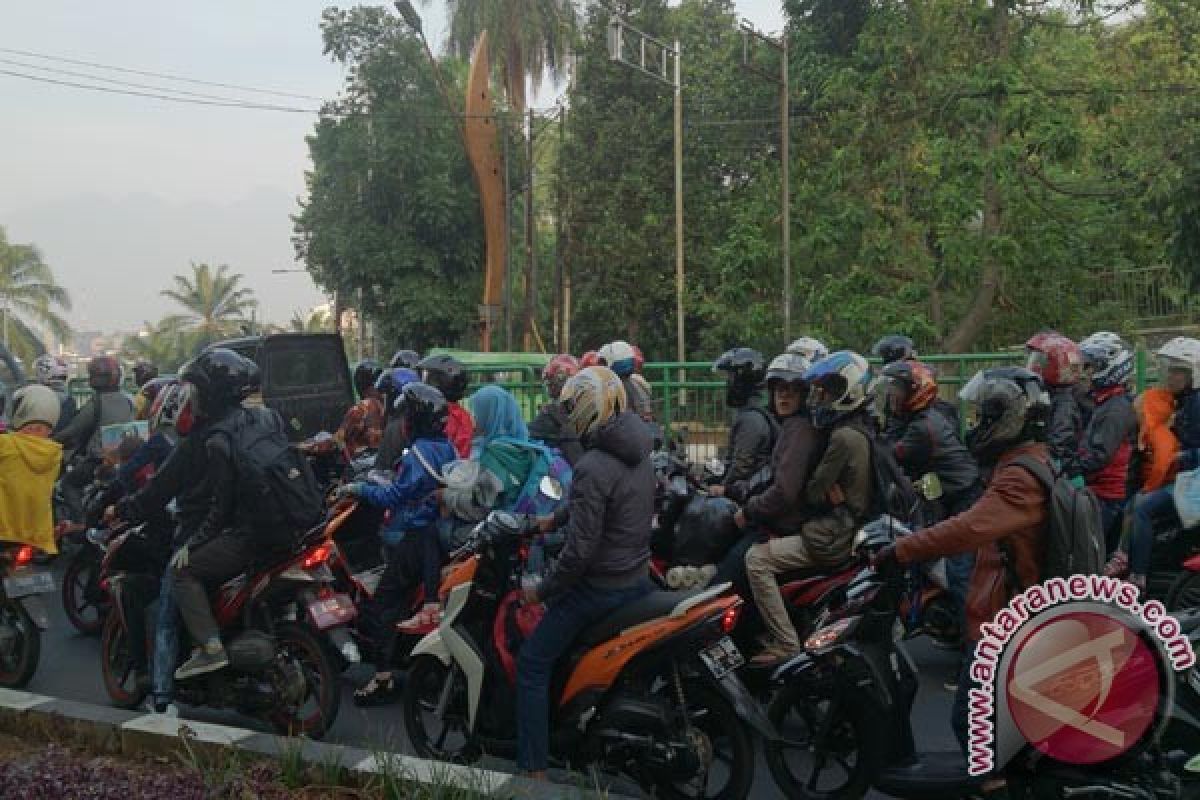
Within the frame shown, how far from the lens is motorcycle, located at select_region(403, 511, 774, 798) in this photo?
4.63 metres

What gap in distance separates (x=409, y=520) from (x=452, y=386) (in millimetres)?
1309

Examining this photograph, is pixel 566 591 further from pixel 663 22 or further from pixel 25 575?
pixel 663 22

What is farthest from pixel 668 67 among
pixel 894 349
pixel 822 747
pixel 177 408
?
pixel 822 747

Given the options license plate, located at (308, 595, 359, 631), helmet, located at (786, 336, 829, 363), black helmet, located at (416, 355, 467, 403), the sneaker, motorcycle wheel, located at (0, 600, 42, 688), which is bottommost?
motorcycle wheel, located at (0, 600, 42, 688)

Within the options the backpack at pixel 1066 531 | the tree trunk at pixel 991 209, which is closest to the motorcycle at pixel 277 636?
the backpack at pixel 1066 531

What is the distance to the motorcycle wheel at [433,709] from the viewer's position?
5211 mm

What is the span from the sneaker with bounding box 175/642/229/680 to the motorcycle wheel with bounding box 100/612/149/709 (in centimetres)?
62

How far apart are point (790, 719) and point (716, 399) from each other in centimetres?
684

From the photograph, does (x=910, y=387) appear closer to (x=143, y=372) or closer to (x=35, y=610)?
(x=35, y=610)

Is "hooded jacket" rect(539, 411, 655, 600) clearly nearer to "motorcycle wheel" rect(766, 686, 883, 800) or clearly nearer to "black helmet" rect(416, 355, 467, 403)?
"motorcycle wheel" rect(766, 686, 883, 800)

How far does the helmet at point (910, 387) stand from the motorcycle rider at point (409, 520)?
2.71 meters

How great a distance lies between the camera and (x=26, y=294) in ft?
182

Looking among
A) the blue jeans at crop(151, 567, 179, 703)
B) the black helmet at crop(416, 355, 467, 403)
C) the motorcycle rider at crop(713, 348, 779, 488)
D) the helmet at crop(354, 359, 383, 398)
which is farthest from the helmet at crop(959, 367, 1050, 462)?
the helmet at crop(354, 359, 383, 398)

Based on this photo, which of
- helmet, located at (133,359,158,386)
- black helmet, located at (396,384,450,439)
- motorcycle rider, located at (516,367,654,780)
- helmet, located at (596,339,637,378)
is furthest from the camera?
helmet, located at (133,359,158,386)
